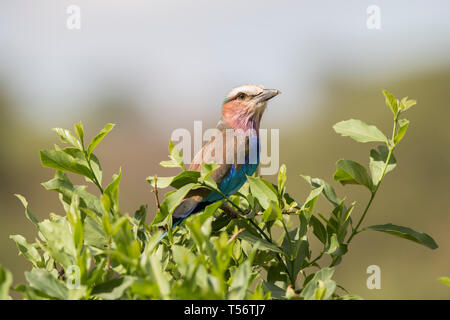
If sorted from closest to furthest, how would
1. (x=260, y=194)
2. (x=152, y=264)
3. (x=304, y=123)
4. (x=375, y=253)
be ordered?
(x=152, y=264) < (x=260, y=194) < (x=375, y=253) < (x=304, y=123)

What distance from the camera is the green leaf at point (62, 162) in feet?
5.66

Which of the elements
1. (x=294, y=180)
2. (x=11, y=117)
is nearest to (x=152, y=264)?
(x=294, y=180)

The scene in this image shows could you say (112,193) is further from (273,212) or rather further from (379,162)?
(379,162)

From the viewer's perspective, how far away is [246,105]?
4328mm

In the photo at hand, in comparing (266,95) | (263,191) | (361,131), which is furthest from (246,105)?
(263,191)

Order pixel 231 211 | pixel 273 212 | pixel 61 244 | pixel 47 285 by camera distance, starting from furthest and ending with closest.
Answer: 1. pixel 231 211
2. pixel 273 212
3. pixel 61 244
4. pixel 47 285

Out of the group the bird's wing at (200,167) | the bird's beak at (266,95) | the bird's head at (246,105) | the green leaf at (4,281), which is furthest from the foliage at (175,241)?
the bird's beak at (266,95)

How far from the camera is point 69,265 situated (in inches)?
54.6

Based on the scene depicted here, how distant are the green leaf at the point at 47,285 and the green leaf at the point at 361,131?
43.5 inches

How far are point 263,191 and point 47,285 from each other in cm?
77

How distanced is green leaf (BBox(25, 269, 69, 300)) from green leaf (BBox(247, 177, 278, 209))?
28.0 inches

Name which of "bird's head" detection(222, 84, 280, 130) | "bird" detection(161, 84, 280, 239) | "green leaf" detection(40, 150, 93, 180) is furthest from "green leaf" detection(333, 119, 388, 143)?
"bird's head" detection(222, 84, 280, 130)
